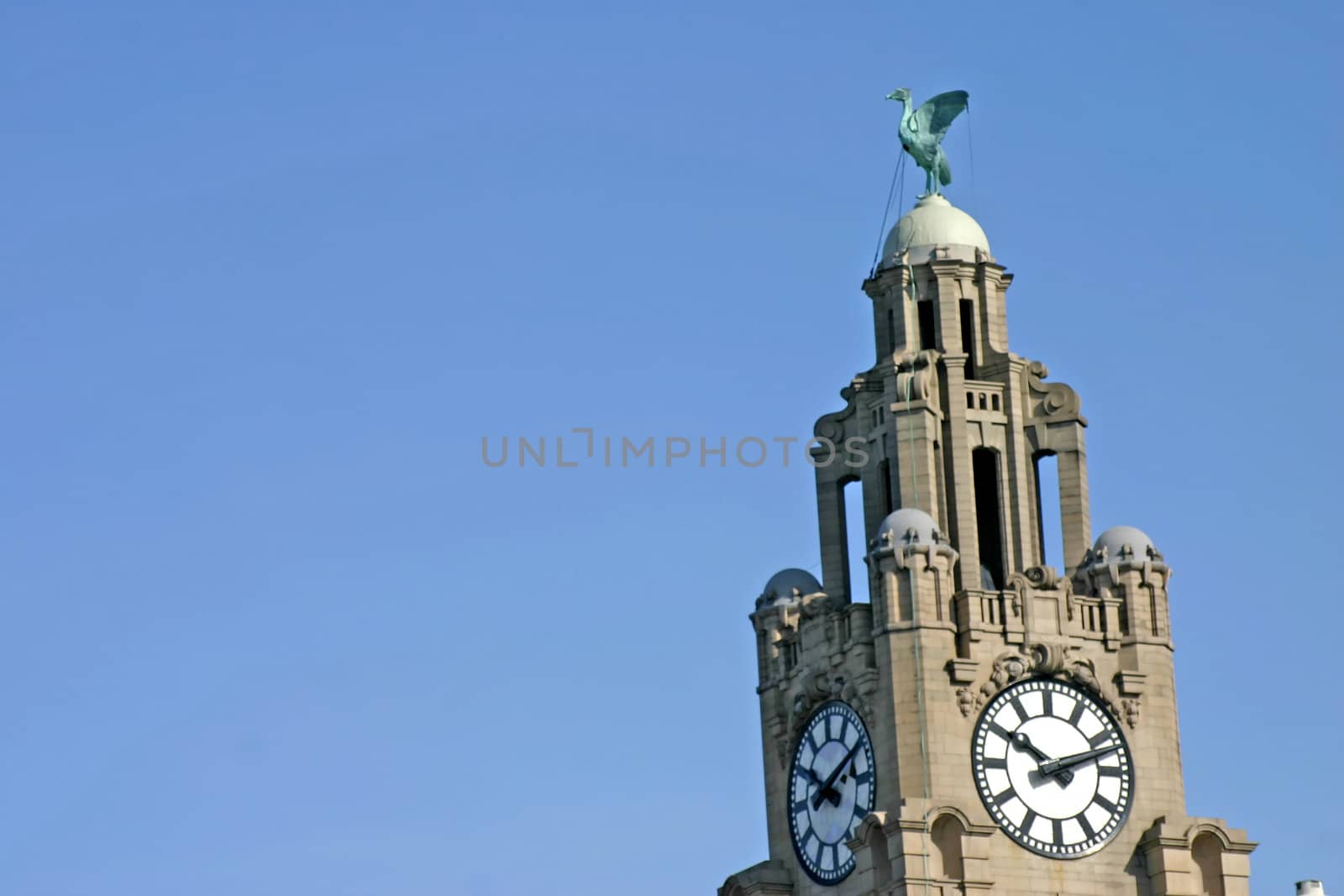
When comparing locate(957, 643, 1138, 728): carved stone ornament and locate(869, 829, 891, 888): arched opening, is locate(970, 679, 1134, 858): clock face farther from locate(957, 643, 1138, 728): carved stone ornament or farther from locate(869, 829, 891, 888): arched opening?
locate(869, 829, 891, 888): arched opening

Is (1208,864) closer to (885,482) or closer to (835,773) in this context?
(835,773)

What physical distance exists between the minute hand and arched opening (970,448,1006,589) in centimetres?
453

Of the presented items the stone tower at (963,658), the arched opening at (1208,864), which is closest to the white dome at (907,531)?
the stone tower at (963,658)

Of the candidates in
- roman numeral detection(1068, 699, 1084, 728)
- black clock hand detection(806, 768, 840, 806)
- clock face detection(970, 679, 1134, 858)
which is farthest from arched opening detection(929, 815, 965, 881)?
roman numeral detection(1068, 699, 1084, 728)

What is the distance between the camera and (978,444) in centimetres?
9550

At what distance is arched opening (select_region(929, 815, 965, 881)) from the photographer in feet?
297

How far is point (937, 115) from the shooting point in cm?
9881

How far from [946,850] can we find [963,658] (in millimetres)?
4064

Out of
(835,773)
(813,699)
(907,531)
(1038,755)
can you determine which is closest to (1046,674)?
(1038,755)

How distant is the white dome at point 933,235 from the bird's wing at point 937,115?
5.68 feet

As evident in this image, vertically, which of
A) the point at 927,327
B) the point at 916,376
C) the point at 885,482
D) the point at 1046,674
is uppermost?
the point at 927,327

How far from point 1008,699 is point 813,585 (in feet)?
18.0

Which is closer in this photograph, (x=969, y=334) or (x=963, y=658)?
(x=963, y=658)

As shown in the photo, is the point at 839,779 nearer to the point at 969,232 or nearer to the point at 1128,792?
the point at 1128,792
